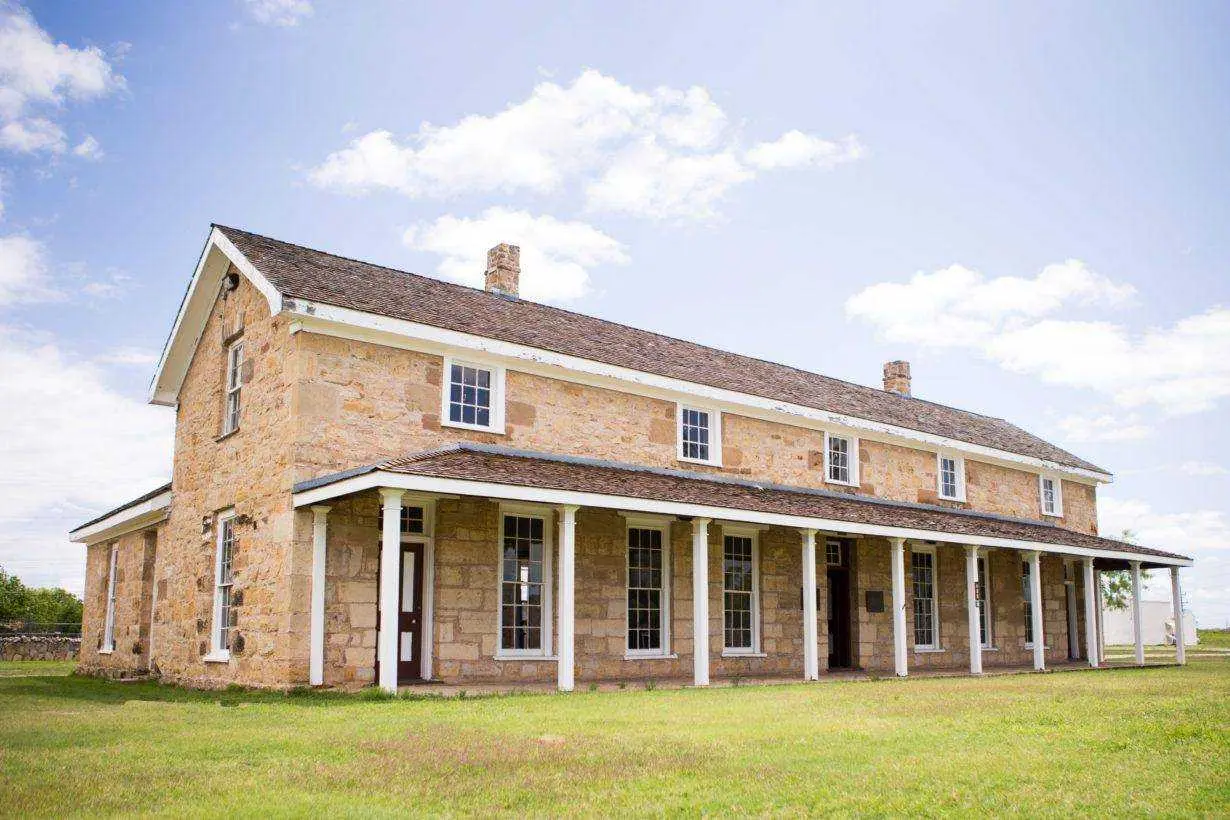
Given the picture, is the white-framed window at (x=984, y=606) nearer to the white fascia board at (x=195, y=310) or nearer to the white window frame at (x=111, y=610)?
the white fascia board at (x=195, y=310)

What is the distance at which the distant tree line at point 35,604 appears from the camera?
142 feet

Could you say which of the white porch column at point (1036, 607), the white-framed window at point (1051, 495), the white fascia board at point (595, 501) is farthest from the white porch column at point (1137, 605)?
the white fascia board at point (595, 501)

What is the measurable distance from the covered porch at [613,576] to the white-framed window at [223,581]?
283 centimetres

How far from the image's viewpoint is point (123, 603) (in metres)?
21.0

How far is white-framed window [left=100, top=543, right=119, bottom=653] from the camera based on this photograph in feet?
70.2

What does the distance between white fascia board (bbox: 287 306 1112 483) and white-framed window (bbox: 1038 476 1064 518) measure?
4.05 meters

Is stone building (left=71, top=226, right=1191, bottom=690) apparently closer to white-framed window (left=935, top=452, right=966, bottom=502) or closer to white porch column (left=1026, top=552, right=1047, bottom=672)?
white porch column (left=1026, top=552, right=1047, bottom=672)

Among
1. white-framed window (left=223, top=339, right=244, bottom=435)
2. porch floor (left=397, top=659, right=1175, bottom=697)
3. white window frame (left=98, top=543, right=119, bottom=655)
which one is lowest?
porch floor (left=397, top=659, right=1175, bottom=697)

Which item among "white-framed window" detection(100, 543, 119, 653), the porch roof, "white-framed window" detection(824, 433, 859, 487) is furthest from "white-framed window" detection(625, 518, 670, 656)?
"white-framed window" detection(100, 543, 119, 653)

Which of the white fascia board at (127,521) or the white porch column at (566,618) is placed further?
the white fascia board at (127,521)

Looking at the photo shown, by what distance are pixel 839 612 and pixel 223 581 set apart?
1195 cm

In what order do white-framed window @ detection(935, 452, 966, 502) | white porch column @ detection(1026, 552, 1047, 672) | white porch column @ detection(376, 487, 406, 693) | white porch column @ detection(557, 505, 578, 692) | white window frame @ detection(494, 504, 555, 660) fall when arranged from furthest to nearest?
1. white-framed window @ detection(935, 452, 966, 502)
2. white porch column @ detection(1026, 552, 1047, 672)
3. white window frame @ detection(494, 504, 555, 660)
4. white porch column @ detection(557, 505, 578, 692)
5. white porch column @ detection(376, 487, 406, 693)

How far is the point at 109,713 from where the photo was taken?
1094cm

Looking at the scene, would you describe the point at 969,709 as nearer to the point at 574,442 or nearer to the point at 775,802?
the point at 775,802
